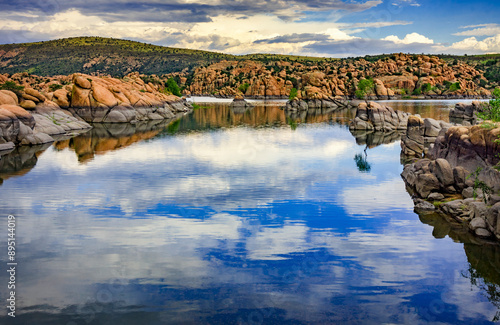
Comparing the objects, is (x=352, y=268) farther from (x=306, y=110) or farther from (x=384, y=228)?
(x=306, y=110)

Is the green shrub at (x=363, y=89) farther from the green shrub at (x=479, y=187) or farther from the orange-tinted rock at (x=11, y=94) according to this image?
the green shrub at (x=479, y=187)

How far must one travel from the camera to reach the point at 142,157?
135ft

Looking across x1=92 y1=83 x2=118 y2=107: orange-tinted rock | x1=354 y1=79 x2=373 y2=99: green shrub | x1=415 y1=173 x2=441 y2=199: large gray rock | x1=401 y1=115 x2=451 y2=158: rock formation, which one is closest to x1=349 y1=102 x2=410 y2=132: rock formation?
x1=401 y1=115 x2=451 y2=158: rock formation

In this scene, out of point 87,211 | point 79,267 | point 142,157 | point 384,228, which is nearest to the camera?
point 79,267

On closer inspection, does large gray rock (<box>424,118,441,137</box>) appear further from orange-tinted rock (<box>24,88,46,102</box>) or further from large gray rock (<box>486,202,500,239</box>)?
orange-tinted rock (<box>24,88,46,102</box>)

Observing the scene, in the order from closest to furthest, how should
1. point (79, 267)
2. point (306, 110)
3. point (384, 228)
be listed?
1. point (79, 267)
2. point (384, 228)
3. point (306, 110)

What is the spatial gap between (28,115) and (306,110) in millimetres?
74496

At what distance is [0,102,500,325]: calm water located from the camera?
13672 mm

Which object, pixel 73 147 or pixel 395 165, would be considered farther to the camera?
pixel 73 147

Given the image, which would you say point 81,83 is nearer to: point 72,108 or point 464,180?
point 72,108

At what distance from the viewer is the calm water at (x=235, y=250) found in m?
13.7

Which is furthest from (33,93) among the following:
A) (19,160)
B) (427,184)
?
(427,184)

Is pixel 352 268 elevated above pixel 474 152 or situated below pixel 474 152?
below

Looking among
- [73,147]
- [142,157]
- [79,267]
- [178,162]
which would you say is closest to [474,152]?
[79,267]
